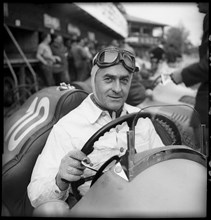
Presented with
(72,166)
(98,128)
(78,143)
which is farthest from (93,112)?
(72,166)

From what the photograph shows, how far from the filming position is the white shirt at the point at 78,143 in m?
1.29

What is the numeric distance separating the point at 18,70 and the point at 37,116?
5.08 metres

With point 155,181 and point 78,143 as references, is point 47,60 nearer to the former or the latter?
point 78,143

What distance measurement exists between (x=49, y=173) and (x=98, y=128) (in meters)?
0.34

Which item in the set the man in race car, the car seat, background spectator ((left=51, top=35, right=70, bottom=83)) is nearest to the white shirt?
the man in race car

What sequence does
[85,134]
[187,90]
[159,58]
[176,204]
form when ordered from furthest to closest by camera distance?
[159,58] < [187,90] < [85,134] < [176,204]

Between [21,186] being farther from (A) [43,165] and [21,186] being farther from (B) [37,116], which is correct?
(B) [37,116]

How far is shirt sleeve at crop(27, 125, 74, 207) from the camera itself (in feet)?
4.15

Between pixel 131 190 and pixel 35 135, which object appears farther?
pixel 35 135

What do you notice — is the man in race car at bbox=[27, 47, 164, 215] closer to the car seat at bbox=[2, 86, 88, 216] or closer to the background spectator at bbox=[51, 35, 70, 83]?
the car seat at bbox=[2, 86, 88, 216]

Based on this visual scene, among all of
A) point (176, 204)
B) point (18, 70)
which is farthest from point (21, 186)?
point (18, 70)

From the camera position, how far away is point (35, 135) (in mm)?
1695

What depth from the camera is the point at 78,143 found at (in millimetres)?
1428

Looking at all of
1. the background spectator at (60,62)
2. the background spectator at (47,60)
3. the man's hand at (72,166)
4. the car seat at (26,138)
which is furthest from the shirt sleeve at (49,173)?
the background spectator at (60,62)
